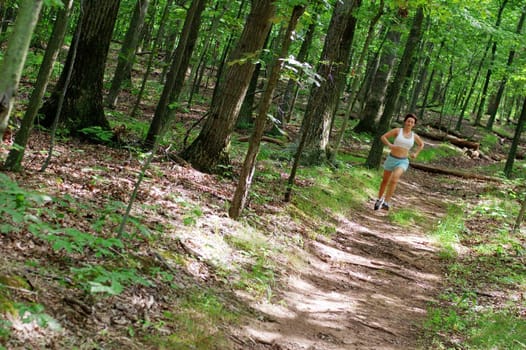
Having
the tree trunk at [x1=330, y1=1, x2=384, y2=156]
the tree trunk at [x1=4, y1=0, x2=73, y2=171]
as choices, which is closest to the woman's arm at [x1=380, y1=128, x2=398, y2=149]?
the tree trunk at [x1=330, y1=1, x2=384, y2=156]

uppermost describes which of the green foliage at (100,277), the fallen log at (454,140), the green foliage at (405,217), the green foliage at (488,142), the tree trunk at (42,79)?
the green foliage at (488,142)

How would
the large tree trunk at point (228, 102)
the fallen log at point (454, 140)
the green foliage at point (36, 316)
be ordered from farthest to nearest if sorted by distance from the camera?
the fallen log at point (454, 140), the large tree trunk at point (228, 102), the green foliage at point (36, 316)

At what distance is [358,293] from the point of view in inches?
252

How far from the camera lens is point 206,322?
413cm

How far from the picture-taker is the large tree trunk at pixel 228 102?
309 inches

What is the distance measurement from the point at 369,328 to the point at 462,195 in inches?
430

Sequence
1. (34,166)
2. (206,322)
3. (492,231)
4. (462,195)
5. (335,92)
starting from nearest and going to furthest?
(206,322) → (34,166) → (492,231) → (335,92) → (462,195)

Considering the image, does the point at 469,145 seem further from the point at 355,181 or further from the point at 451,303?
the point at 451,303

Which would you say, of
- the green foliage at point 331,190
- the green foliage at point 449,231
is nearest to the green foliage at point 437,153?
the green foliage at point 331,190

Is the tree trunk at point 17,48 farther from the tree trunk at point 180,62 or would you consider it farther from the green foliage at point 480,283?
the tree trunk at point 180,62

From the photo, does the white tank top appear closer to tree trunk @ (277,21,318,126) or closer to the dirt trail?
the dirt trail

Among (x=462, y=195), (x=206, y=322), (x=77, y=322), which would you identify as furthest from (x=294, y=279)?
(x=462, y=195)

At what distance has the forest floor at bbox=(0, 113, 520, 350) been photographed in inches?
137

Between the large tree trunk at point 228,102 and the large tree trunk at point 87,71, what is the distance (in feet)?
6.22
